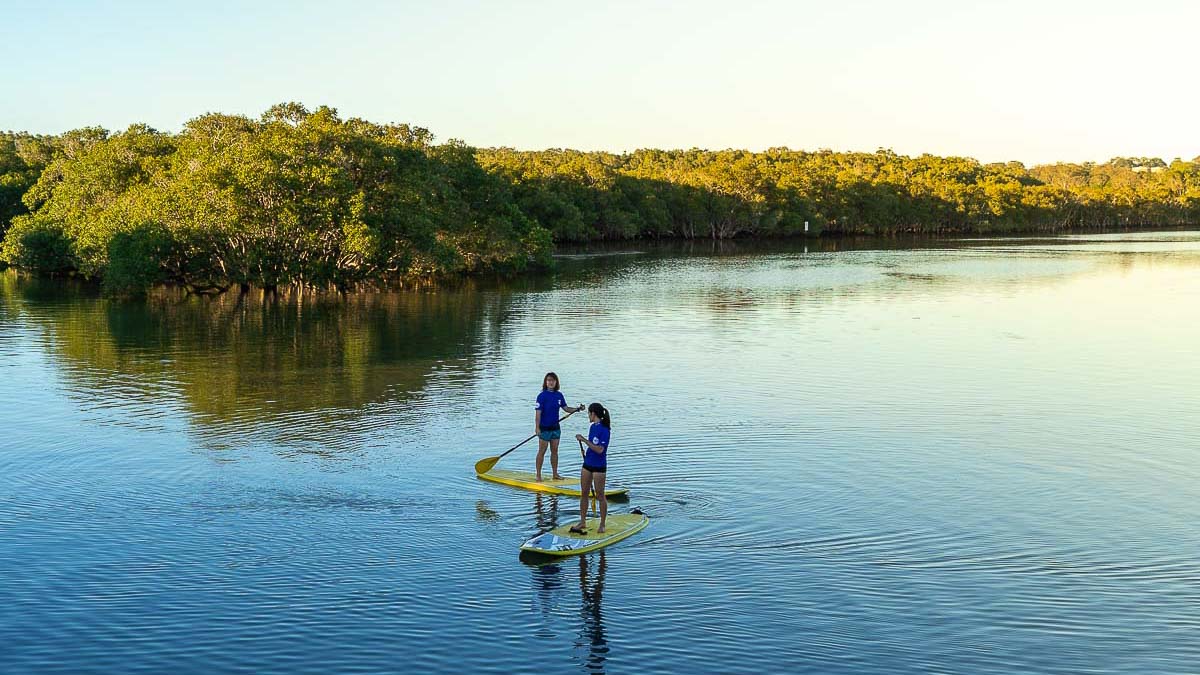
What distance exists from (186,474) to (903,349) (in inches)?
978

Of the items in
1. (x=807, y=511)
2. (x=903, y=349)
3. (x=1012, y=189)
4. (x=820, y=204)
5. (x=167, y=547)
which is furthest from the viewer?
(x=1012, y=189)

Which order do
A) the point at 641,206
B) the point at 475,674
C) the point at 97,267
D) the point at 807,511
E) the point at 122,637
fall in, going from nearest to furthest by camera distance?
1. the point at 475,674
2. the point at 122,637
3. the point at 807,511
4. the point at 97,267
5. the point at 641,206

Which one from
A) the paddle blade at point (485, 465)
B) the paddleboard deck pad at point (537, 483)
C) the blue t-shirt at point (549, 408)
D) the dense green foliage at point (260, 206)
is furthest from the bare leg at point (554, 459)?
the dense green foliage at point (260, 206)

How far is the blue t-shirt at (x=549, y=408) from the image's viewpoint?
62.4 ft

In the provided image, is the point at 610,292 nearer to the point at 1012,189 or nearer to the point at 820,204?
the point at 820,204

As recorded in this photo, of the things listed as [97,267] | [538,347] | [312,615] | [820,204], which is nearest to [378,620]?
[312,615]

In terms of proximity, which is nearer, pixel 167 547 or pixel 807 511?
pixel 167 547

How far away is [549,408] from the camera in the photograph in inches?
750

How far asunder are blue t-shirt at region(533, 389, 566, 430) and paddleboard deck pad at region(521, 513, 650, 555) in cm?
303

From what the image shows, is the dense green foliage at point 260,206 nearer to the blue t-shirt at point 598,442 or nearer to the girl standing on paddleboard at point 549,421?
the girl standing on paddleboard at point 549,421

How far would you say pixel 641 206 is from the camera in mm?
137000

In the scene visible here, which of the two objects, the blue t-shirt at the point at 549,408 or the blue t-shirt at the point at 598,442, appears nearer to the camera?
the blue t-shirt at the point at 598,442

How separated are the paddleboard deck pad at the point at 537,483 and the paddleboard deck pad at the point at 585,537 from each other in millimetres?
1785

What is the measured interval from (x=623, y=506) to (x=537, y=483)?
→ 5.95ft
